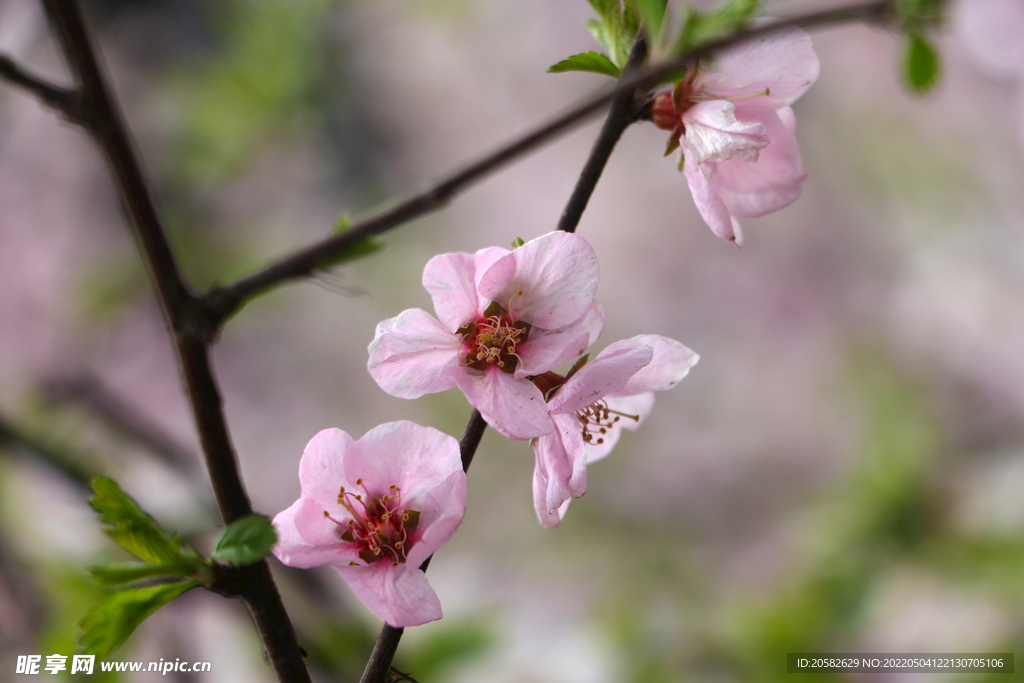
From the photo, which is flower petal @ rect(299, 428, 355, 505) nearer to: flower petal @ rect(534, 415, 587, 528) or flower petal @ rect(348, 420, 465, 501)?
flower petal @ rect(348, 420, 465, 501)

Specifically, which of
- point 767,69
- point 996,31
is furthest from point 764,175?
point 996,31

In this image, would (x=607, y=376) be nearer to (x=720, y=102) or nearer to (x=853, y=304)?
(x=720, y=102)

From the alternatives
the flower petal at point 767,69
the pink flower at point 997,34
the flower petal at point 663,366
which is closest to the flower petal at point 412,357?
the flower petal at point 663,366

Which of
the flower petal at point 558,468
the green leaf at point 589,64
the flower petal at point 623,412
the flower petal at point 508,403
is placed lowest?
the flower petal at point 623,412

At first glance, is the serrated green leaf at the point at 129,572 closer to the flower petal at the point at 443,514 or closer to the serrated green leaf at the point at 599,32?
the flower petal at the point at 443,514

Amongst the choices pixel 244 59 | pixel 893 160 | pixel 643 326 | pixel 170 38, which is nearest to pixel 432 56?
pixel 244 59
